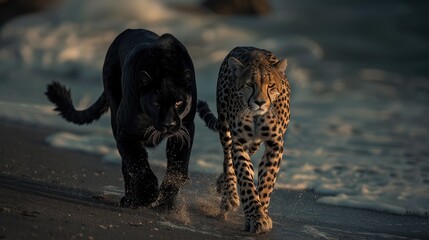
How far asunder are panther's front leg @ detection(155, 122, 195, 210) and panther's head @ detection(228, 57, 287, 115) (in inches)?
21.7

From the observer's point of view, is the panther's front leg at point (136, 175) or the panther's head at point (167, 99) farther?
the panther's front leg at point (136, 175)

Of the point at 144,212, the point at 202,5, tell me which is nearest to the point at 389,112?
the point at 202,5

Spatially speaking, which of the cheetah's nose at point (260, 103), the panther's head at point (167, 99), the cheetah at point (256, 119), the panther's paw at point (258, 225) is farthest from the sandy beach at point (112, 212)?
the cheetah's nose at point (260, 103)

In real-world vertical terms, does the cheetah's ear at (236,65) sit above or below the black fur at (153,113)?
above

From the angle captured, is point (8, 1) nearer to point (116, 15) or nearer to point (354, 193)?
point (116, 15)

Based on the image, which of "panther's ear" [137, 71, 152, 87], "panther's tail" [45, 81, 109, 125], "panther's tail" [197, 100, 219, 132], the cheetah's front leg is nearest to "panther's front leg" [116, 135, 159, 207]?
"panther's ear" [137, 71, 152, 87]

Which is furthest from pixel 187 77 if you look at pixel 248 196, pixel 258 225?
pixel 258 225

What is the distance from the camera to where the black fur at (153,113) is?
6.59 m

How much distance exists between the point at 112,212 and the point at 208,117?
1.83 metres

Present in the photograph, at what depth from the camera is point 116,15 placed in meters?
22.8

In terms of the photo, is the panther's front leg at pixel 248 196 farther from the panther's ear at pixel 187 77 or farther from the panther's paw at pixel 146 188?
the panther's ear at pixel 187 77

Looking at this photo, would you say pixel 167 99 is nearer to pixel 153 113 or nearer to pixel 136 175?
pixel 153 113

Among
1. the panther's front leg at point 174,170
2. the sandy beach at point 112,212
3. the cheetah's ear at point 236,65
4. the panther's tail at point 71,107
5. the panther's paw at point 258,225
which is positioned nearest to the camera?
the sandy beach at point 112,212

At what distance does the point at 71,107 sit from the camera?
8617 millimetres
